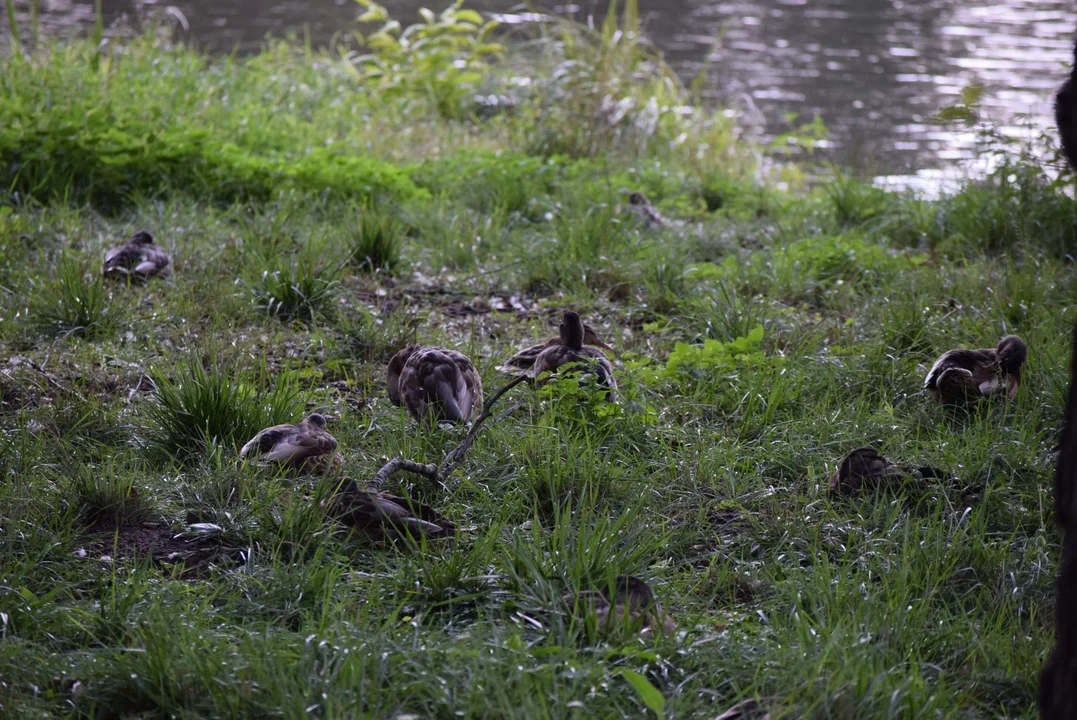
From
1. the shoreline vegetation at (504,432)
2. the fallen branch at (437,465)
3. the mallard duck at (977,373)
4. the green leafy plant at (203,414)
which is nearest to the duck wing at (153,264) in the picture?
the shoreline vegetation at (504,432)

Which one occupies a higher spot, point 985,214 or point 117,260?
point 117,260

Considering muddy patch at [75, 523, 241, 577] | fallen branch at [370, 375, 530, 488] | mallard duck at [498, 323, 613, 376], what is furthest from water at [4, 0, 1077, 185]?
muddy patch at [75, 523, 241, 577]

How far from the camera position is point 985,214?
23.1 feet

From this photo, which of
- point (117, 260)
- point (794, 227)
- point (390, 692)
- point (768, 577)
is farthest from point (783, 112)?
point (390, 692)

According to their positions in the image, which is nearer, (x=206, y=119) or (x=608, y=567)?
(x=608, y=567)

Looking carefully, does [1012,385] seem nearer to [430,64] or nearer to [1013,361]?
[1013,361]

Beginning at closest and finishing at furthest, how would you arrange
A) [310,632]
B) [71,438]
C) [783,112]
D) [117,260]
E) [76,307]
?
[310,632], [71,438], [76,307], [117,260], [783,112]

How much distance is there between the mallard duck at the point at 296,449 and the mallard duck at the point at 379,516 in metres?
0.32

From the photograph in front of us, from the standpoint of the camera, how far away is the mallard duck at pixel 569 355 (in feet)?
14.0

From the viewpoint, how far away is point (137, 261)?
5.86 m

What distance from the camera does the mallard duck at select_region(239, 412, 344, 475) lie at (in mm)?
3584

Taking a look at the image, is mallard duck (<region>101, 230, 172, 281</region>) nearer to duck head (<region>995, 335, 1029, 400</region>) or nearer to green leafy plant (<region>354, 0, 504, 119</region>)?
duck head (<region>995, 335, 1029, 400</region>)

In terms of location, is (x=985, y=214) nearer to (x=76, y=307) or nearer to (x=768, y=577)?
(x=768, y=577)

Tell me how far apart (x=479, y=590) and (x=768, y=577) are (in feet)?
2.88
